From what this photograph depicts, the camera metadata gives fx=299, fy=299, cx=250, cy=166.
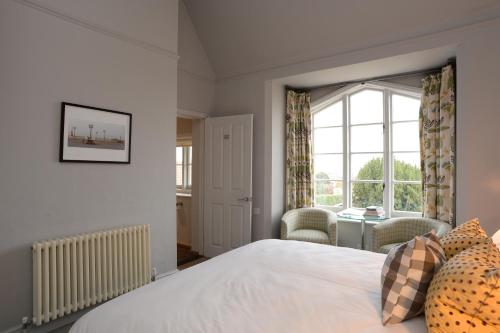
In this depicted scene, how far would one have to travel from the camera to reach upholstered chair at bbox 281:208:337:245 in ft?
12.3

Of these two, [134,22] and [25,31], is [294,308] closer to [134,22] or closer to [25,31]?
[25,31]

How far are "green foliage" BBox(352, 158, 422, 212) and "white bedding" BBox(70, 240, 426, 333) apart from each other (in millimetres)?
2281

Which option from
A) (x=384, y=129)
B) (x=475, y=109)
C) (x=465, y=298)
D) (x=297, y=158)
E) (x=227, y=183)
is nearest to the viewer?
(x=465, y=298)

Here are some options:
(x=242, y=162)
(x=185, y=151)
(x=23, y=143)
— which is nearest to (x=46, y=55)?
(x=23, y=143)

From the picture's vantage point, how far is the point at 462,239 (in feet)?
5.06

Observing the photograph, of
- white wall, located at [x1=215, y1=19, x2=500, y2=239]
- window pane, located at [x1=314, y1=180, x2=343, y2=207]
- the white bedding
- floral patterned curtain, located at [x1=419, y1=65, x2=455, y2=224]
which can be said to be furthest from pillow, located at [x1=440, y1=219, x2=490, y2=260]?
window pane, located at [x1=314, y1=180, x2=343, y2=207]

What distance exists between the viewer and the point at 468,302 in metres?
1.02

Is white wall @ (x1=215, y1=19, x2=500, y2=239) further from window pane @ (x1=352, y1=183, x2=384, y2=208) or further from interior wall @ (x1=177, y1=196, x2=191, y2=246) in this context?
interior wall @ (x1=177, y1=196, x2=191, y2=246)

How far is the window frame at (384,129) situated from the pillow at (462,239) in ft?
8.06

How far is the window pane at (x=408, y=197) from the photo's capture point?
3.89 m

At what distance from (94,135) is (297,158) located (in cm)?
276

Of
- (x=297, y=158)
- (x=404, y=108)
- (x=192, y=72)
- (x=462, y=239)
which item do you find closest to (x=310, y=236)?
(x=297, y=158)

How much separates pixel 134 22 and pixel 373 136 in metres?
3.31

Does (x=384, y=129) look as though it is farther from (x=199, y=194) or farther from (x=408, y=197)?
(x=199, y=194)
